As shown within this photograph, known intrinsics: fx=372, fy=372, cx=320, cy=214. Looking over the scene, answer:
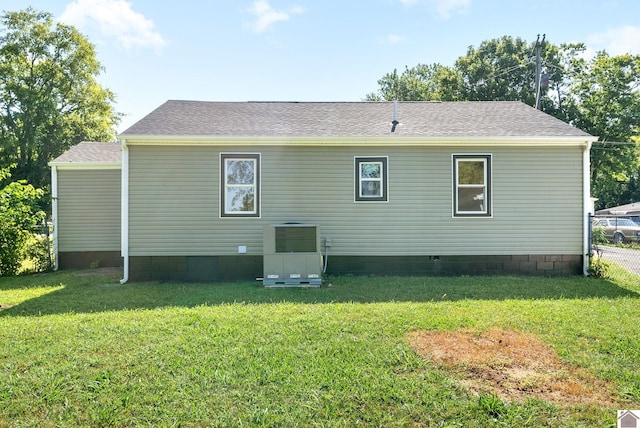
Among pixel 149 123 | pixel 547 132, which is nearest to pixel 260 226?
pixel 149 123

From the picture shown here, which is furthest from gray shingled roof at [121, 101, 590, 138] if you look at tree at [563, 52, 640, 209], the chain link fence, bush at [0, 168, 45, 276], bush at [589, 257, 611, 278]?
tree at [563, 52, 640, 209]

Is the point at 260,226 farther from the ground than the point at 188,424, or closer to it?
farther from the ground

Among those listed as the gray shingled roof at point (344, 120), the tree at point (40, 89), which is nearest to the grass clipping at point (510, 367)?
the gray shingled roof at point (344, 120)

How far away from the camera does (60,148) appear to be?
83.3 feet

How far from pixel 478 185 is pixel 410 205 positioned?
1.57 m

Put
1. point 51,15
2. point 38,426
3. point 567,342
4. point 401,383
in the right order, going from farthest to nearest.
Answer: point 51,15
point 567,342
point 401,383
point 38,426

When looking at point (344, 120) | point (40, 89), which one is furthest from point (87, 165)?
point (40, 89)

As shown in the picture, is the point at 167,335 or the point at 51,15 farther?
the point at 51,15

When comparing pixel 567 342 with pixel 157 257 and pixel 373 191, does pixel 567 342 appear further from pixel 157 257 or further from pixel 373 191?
pixel 157 257

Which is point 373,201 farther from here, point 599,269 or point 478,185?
point 599,269

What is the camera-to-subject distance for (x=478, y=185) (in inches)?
321

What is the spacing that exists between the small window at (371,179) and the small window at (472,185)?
1557mm

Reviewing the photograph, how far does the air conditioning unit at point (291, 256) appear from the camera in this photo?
7281 millimetres

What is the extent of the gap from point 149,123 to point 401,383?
25.5 ft
